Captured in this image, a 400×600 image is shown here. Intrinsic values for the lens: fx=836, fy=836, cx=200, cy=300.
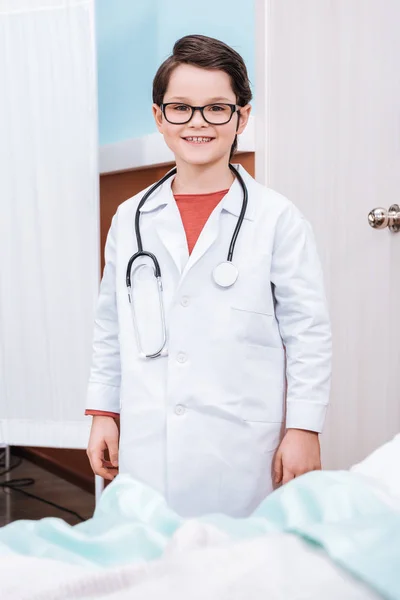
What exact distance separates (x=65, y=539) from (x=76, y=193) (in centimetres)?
162

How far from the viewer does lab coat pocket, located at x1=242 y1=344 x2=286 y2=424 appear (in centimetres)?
146

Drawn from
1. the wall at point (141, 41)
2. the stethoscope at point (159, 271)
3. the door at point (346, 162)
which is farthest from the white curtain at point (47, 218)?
the stethoscope at point (159, 271)

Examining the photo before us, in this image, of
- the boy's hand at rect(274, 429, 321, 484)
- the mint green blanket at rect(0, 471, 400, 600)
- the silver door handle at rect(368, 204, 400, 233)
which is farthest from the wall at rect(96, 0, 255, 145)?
the mint green blanket at rect(0, 471, 400, 600)

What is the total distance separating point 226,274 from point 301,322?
0.15m

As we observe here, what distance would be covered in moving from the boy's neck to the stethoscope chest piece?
173 mm

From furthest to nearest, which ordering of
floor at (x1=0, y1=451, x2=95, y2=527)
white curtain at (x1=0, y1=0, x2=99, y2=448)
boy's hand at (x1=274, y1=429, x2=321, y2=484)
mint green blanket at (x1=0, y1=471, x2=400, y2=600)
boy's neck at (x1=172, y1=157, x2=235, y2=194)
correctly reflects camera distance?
1. floor at (x1=0, y1=451, x2=95, y2=527)
2. white curtain at (x1=0, y1=0, x2=99, y2=448)
3. boy's neck at (x1=172, y1=157, x2=235, y2=194)
4. boy's hand at (x1=274, y1=429, x2=321, y2=484)
5. mint green blanket at (x1=0, y1=471, x2=400, y2=600)

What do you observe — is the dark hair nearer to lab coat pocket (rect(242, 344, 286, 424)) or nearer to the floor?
lab coat pocket (rect(242, 344, 286, 424))

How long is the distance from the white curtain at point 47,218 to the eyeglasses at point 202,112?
89cm

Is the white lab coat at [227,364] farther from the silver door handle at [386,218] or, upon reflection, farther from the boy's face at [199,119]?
the silver door handle at [386,218]

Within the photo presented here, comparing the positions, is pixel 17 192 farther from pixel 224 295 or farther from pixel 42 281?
pixel 224 295

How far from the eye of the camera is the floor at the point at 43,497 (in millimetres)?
2822

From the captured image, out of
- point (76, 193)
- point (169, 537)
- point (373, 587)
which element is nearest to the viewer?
point (373, 587)

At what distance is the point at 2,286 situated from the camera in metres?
2.43

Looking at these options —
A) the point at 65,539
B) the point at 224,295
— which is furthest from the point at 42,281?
the point at 65,539
